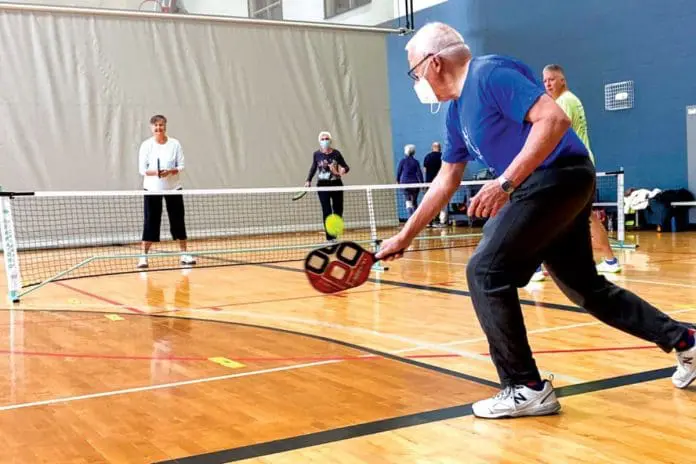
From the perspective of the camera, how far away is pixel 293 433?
318cm

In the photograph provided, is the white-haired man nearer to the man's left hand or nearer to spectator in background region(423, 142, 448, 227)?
the man's left hand

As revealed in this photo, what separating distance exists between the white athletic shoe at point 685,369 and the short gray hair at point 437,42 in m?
1.53

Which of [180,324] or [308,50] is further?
[308,50]

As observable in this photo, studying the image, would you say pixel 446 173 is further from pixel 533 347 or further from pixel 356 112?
pixel 356 112

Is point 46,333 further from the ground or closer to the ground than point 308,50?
closer to the ground

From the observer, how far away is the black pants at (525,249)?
3098 millimetres

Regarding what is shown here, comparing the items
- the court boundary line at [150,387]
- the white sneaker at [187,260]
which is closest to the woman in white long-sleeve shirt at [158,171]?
the white sneaker at [187,260]

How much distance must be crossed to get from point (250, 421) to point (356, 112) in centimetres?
1568

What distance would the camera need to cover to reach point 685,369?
3.53 meters

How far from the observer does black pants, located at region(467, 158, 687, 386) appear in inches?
122

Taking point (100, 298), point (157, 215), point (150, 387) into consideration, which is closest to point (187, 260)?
point (157, 215)

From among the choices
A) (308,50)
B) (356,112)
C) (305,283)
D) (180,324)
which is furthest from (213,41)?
(180,324)

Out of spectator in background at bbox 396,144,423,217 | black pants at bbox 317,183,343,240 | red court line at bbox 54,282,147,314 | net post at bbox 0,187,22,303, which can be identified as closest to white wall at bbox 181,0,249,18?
spectator in background at bbox 396,144,423,217

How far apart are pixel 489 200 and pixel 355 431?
100 centimetres
